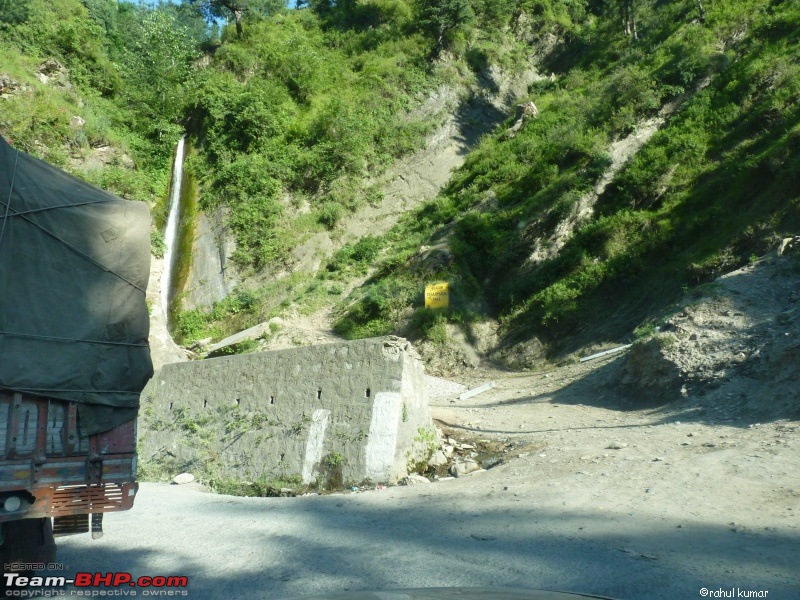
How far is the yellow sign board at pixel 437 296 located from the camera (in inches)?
850

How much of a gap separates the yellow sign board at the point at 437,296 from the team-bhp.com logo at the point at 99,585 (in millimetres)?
16523

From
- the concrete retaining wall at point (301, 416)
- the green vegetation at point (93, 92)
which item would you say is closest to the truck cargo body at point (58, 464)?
the concrete retaining wall at point (301, 416)

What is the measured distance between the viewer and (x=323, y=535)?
6832 mm

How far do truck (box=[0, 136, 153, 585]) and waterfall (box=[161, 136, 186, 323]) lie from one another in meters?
20.9

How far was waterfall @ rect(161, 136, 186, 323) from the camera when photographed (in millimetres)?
27047

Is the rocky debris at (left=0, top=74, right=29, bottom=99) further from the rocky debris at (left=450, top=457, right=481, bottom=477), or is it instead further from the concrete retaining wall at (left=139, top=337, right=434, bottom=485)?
the rocky debris at (left=450, top=457, right=481, bottom=477)

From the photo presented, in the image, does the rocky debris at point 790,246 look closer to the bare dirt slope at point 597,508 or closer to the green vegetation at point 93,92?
the bare dirt slope at point 597,508

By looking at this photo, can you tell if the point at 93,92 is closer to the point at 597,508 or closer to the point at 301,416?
the point at 301,416

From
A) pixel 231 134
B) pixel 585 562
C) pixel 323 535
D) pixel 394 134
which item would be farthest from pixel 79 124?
pixel 585 562

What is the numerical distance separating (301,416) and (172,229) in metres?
20.8

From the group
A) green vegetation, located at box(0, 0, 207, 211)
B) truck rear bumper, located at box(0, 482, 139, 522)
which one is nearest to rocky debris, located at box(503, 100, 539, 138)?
green vegetation, located at box(0, 0, 207, 211)

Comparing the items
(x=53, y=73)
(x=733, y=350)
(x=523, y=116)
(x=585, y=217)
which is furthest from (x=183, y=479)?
(x=53, y=73)

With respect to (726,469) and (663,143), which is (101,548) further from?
(663,143)

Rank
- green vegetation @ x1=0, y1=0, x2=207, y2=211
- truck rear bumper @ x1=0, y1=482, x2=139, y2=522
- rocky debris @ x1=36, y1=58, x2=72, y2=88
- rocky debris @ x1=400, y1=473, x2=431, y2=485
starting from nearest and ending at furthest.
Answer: truck rear bumper @ x1=0, y1=482, x2=139, y2=522
rocky debris @ x1=400, y1=473, x2=431, y2=485
green vegetation @ x1=0, y1=0, x2=207, y2=211
rocky debris @ x1=36, y1=58, x2=72, y2=88
